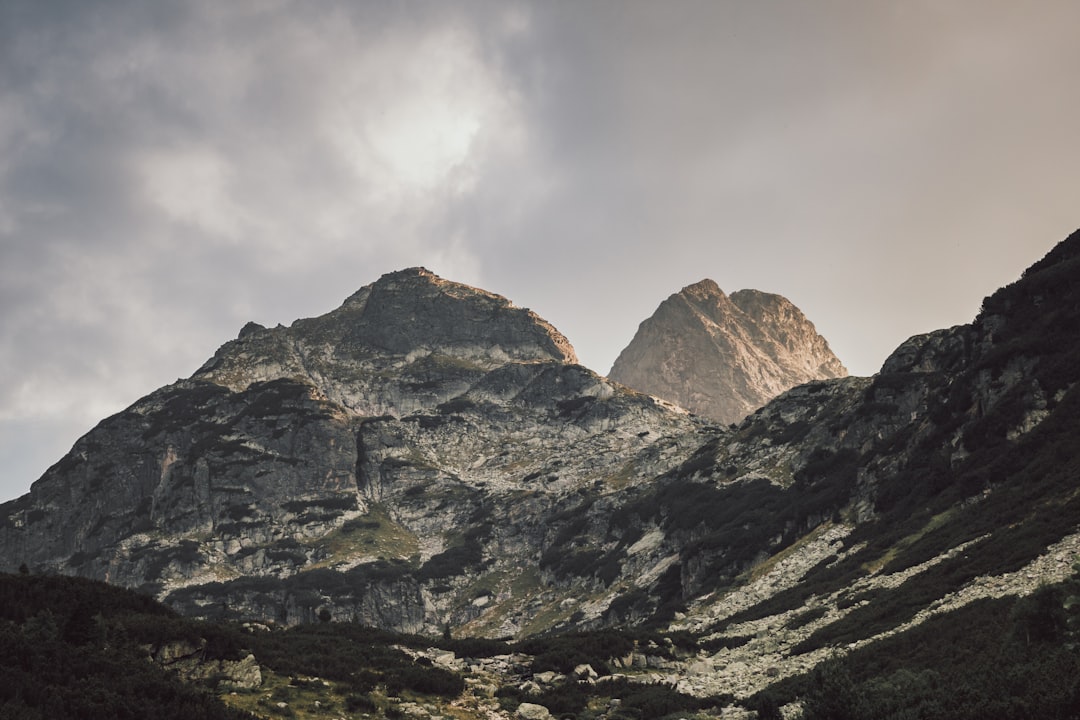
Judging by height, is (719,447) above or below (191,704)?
above

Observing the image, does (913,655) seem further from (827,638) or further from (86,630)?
(86,630)

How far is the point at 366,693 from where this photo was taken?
143ft

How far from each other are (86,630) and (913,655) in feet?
141

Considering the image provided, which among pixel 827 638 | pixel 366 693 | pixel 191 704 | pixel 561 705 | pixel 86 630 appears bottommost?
pixel 827 638

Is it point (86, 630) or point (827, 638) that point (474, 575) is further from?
point (86, 630)

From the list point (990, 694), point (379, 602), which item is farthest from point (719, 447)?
point (990, 694)

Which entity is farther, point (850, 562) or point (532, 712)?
point (850, 562)

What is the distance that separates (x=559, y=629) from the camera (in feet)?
470

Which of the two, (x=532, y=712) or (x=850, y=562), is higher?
(x=532, y=712)

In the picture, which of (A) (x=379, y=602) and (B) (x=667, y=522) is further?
(A) (x=379, y=602)

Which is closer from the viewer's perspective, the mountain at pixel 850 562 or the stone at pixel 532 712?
the mountain at pixel 850 562

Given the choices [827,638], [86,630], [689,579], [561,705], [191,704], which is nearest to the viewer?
[191,704]

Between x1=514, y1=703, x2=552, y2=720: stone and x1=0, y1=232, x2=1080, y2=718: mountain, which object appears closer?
x1=0, y1=232, x2=1080, y2=718: mountain

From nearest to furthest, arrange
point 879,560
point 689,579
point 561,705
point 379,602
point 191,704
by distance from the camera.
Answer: point 191,704 < point 561,705 < point 879,560 < point 689,579 < point 379,602
